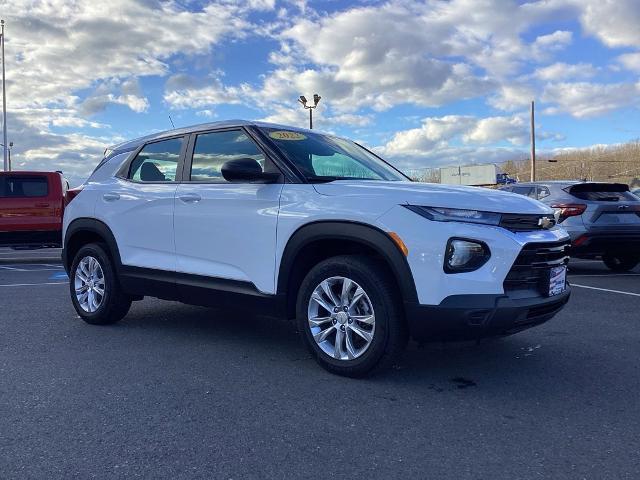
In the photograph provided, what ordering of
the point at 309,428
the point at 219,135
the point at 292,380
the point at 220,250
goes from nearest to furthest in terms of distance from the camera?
the point at 309,428 → the point at 292,380 → the point at 220,250 → the point at 219,135

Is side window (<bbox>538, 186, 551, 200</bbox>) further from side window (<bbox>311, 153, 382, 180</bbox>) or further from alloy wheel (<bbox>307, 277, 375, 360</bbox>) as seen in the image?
alloy wheel (<bbox>307, 277, 375, 360</bbox>)

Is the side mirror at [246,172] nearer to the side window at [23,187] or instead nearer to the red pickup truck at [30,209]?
the red pickup truck at [30,209]

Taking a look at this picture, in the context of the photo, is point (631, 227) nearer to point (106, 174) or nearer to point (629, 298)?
point (629, 298)

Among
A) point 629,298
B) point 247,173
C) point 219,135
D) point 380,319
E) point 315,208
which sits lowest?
point 629,298

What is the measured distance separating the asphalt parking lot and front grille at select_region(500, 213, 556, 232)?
1051 millimetres

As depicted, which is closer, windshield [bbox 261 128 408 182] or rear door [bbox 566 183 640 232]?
windshield [bbox 261 128 408 182]

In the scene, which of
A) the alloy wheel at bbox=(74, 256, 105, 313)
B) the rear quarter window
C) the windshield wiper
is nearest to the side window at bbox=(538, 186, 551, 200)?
the rear quarter window

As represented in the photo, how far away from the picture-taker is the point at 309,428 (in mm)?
3197

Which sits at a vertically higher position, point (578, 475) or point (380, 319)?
point (380, 319)

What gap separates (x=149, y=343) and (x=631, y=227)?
7.47 m

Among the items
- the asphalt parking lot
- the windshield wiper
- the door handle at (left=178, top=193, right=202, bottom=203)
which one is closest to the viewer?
the asphalt parking lot

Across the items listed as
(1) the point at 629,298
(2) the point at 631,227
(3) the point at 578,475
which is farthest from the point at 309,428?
(2) the point at 631,227

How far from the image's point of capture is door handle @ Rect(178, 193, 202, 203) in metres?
4.76

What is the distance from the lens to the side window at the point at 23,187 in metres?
12.4
